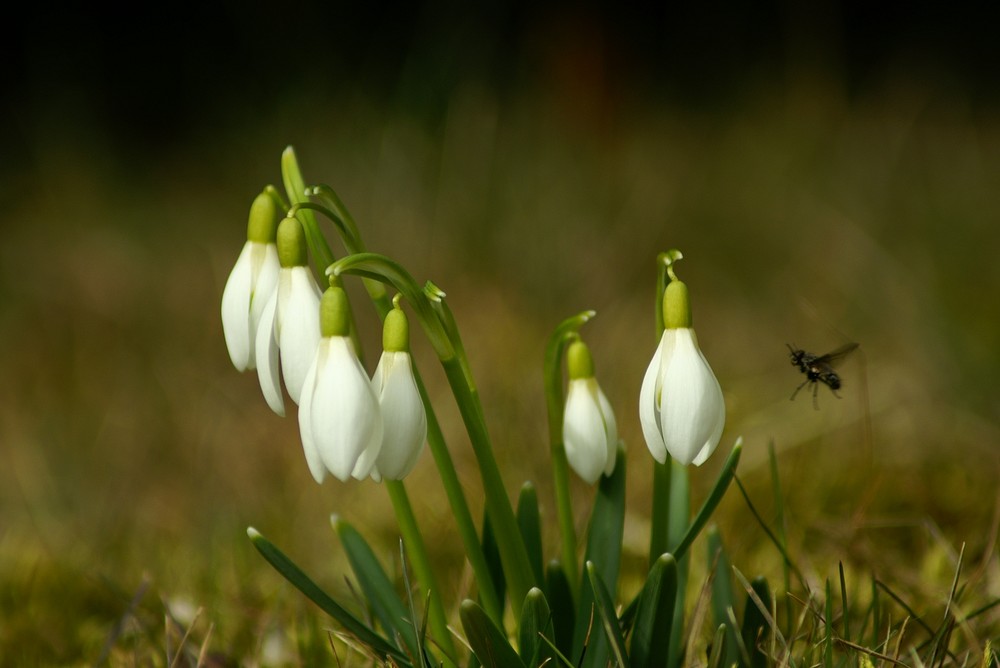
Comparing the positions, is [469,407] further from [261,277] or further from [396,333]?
[261,277]

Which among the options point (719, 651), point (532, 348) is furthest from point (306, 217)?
point (532, 348)

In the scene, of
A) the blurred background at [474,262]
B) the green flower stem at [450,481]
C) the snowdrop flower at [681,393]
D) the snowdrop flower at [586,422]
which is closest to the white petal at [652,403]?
the snowdrop flower at [681,393]

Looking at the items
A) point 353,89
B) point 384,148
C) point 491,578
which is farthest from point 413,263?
point 491,578

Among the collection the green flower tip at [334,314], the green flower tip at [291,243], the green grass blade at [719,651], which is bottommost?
the green grass blade at [719,651]

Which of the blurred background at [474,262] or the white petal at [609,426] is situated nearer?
the white petal at [609,426]

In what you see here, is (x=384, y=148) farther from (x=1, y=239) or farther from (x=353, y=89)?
(x=1, y=239)

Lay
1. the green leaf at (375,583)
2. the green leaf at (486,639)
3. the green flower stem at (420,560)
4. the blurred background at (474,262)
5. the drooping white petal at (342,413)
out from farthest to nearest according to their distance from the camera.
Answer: the blurred background at (474,262) → the green leaf at (375,583) → the green flower stem at (420,560) → the green leaf at (486,639) → the drooping white petal at (342,413)

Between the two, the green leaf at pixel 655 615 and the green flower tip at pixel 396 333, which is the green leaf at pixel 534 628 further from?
the green flower tip at pixel 396 333
